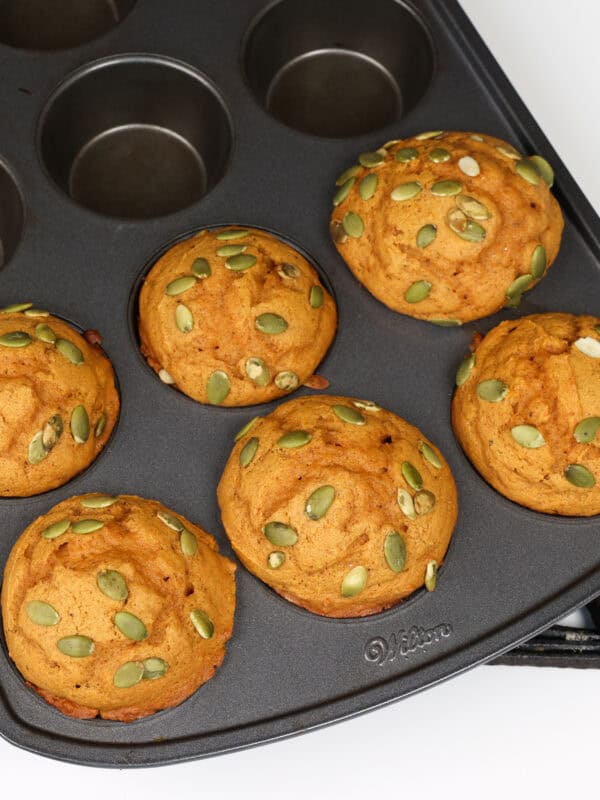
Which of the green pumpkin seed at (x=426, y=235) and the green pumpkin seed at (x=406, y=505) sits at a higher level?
the green pumpkin seed at (x=426, y=235)

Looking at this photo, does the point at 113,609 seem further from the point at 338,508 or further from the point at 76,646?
the point at 338,508

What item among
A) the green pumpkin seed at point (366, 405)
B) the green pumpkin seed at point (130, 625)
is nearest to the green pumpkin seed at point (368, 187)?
the green pumpkin seed at point (366, 405)

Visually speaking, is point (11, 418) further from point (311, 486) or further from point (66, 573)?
point (311, 486)

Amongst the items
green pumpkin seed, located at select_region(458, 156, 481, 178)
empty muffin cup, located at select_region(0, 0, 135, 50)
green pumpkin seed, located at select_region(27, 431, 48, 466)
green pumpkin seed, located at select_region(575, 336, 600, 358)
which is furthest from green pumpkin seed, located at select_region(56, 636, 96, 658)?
empty muffin cup, located at select_region(0, 0, 135, 50)

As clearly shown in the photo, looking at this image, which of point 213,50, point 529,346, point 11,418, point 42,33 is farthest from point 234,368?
point 42,33

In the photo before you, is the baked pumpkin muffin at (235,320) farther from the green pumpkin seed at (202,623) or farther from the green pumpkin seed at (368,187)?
the green pumpkin seed at (202,623)

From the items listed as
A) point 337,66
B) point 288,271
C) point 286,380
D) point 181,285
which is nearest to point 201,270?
point 181,285
